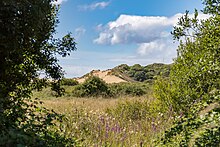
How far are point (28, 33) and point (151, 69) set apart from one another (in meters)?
33.1

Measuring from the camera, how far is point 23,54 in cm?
398

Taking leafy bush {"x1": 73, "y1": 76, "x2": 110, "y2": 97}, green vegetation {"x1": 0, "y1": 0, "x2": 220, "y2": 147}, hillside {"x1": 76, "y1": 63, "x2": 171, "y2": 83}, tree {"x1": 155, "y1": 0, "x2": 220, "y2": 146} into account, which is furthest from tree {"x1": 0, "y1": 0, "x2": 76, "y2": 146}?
hillside {"x1": 76, "y1": 63, "x2": 171, "y2": 83}

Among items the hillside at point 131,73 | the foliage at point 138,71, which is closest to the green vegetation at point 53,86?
the hillside at point 131,73

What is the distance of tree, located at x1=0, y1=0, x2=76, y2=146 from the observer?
332 centimetres

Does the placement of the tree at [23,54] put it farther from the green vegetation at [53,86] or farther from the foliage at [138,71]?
the foliage at [138,71]

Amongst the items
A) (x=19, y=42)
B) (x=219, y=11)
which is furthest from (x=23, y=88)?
(x=219, y=11)

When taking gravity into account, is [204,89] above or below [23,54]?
below

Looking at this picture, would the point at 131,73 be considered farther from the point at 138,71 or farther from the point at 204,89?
the point at 204,89

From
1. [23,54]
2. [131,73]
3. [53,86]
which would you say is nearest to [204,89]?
[53,86]

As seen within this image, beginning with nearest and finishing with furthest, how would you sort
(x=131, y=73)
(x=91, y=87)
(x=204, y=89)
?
(x=204, y=89) < (x=91, y=87) < (x=131, y=73)

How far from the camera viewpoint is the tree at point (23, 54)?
332cm

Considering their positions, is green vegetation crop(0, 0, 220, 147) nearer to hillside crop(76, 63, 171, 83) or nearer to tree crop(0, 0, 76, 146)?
tree crop(0, 0, 76, 146)

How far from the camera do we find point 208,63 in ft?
13.0

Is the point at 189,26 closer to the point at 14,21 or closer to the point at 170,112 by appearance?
the point at 170,112
